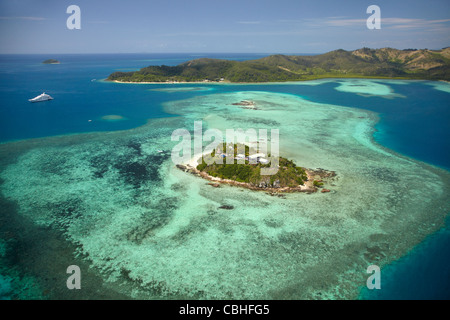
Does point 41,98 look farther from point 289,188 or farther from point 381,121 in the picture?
point 381,121

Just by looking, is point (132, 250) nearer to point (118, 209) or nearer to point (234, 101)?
point (118, 209)

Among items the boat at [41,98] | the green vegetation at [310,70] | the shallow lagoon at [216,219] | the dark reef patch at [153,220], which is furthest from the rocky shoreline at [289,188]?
the green vegetation at [310,70]

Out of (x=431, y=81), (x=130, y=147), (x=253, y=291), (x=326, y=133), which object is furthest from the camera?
(x=431, y=81)

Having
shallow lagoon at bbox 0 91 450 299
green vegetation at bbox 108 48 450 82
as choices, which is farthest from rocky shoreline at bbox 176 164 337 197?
green vegetation at bbox 108 48 450 82

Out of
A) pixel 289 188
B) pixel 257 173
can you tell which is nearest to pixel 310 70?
pixel 257 173

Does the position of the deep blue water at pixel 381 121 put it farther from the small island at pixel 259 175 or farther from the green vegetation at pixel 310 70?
the green vegetation at pixel 310 70

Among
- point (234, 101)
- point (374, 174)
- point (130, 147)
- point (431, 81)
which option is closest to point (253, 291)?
point (374, 174)
